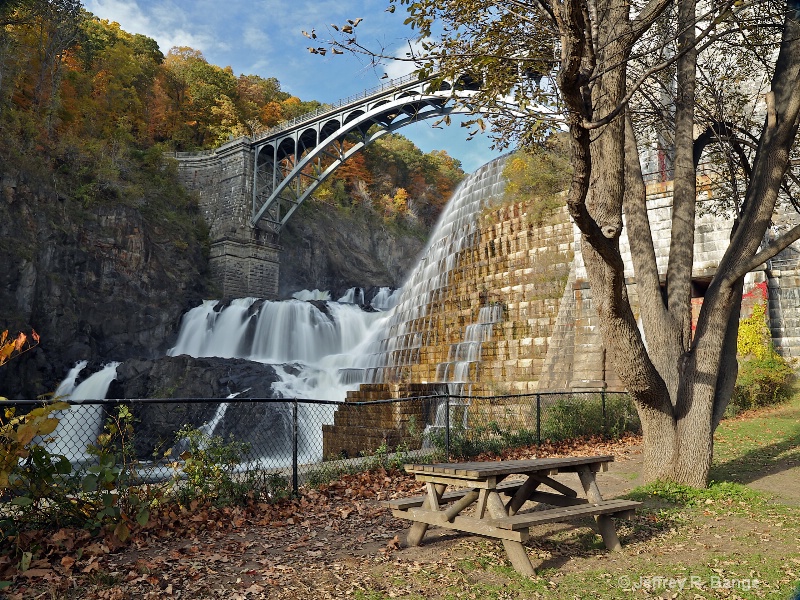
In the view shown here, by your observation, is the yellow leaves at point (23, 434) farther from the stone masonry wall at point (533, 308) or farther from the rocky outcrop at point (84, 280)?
the rocky outcrop at point (84, 280)

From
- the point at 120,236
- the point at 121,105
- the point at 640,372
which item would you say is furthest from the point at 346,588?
the point at 121,105

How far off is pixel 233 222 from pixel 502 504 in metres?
38.0

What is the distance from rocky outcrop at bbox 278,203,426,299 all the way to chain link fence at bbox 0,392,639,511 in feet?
68.7

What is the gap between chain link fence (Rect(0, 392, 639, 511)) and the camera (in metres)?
5.57

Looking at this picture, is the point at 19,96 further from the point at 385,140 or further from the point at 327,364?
the point at 385,140

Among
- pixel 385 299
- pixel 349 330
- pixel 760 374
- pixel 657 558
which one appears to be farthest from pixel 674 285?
pixel 385 299

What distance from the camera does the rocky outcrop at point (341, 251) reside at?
46656 mm

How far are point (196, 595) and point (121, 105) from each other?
46235mm

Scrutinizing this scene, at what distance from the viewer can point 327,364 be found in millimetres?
27203

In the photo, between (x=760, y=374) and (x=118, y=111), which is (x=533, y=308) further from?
(x=118, y=111)

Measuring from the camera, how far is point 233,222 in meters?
40.0

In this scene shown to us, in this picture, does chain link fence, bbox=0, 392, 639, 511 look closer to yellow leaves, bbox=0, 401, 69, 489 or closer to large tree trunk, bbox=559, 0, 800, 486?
yellow leaves, bbox=0, 401, 69, 489

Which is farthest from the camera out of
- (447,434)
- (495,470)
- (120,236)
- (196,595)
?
(120,236)

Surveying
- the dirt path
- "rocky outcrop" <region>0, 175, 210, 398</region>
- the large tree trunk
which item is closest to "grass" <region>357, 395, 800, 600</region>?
the dirt path
